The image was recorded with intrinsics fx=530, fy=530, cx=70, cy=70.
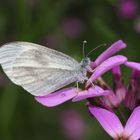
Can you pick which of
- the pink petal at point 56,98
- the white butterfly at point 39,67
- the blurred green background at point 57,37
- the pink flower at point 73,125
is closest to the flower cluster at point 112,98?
the pink petal at point 56,98

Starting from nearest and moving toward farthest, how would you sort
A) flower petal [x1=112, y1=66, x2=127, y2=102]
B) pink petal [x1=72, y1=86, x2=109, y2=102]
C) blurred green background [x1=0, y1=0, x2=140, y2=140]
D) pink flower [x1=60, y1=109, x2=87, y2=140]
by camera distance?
pink petal [x1=72, y1=86, x2=109, y2=102], flower petal [x1=112, y1=66, x2=127, y2=102], blurred green background [x1=0, y1=0, x2=140, y2=140], pink flower [x1=60, y1=109, x2=87, y2=140]

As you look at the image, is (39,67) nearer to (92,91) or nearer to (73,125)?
(92,91)

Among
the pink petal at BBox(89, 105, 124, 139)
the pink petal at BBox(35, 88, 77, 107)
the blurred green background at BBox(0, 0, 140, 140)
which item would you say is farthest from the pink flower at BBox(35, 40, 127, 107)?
the blurred green background at BBox(0, 0, 140, 140)

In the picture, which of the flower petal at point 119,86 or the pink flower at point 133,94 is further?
the flower petal at point 119,86

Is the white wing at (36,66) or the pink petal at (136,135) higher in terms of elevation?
the white wing at (36,66)

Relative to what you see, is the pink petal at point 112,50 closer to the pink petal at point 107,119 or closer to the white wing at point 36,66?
the white wing at point 36,66

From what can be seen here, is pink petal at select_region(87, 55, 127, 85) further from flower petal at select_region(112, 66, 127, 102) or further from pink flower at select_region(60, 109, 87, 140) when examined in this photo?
pink flower at select_region(60, 109, 87, 140)
